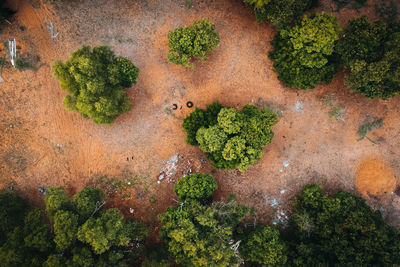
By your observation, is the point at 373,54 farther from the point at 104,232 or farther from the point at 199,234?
the point at 104,232

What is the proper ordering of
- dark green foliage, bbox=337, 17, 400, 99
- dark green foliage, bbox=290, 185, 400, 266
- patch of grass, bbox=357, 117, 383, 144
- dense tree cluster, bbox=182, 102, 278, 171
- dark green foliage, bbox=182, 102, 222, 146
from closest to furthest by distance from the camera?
dark green foliage, bbox=337, 17, 400, 99 < dark green foliage, bbox=290, 185, 400, 266 < dense tree cluster, bbox=182, 102, 278, 171 < dark green foliage, bbox=182, 102, 222, 146 < patch of grass, bbox=357, 117, 383, 144

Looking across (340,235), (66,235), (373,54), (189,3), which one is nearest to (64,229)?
(66,235)

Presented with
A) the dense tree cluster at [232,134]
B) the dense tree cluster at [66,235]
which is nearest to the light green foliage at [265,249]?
the dense tree cluster at [232,134]

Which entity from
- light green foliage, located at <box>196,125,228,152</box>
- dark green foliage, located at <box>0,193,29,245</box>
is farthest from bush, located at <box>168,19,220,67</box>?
dark green foliage, located at <box>0,193,29,245</box>

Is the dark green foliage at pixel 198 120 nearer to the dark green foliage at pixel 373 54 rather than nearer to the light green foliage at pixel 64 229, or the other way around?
the light green foliage at pixel 64 229

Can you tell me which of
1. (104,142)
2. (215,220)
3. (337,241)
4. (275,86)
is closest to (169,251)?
(215,220)

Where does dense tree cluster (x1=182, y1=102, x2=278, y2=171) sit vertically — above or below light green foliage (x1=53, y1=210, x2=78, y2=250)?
above

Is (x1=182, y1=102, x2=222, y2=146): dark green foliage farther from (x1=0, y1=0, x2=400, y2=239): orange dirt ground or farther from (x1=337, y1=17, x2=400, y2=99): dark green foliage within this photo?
(x1=337, y1=17, x2=400, y2=99): dark green foliage
